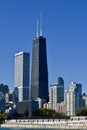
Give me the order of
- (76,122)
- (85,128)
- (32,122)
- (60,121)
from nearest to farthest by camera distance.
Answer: (85,128)
(76,122)
(60,121)
(32,122)

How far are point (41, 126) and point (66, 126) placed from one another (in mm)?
20902

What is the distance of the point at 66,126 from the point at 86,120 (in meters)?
11.4

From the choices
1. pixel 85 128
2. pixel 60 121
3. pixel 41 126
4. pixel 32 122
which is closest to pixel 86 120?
pixel 85 128

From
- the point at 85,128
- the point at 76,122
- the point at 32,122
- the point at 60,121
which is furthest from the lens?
the point at 32,122

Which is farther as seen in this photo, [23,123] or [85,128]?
[23,123]

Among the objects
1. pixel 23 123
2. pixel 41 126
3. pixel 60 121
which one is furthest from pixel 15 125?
pixel 60 121

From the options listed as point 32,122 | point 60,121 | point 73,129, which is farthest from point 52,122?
point 73,129

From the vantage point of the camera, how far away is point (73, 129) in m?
142

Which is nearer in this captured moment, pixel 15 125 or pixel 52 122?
pixel 52 122

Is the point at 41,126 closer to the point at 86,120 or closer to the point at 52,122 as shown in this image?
the point at 52,122

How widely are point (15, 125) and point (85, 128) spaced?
192ft

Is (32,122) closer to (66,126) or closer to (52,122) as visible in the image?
(52,122)

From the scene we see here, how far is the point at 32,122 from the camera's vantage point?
186500 mm

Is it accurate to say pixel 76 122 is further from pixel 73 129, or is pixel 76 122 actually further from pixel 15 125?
pixel 15 125
